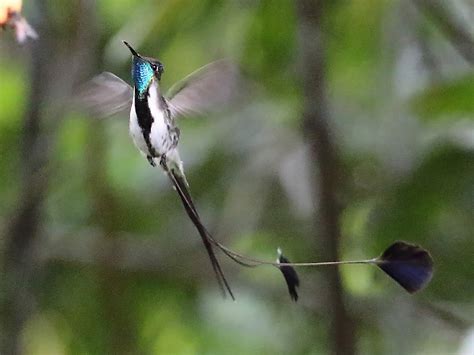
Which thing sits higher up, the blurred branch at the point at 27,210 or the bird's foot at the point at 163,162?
the bird's foot at the point at 163,162

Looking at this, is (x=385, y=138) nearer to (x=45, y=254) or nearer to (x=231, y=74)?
(x=45, y=254)

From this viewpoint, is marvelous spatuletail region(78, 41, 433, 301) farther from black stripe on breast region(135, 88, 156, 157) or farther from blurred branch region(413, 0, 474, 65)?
blurred branch region(413, 0, 474, 65)

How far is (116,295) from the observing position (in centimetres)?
113

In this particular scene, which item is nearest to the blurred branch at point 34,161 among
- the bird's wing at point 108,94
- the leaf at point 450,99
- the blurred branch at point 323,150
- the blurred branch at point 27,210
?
the blurred branch at point 27,210

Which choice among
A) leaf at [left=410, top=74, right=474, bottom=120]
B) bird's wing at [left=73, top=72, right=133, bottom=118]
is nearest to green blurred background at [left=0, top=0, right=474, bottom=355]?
leaf at [left=410, top=74, right=474, bottom=120]

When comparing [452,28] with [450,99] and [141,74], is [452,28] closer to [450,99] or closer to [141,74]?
[450,99]

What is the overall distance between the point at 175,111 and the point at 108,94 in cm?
3

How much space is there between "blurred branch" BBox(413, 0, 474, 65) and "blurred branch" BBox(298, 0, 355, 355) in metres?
0.20

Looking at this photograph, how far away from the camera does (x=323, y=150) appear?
2.56 ft

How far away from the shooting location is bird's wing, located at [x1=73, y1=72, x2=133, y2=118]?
14.6 inches

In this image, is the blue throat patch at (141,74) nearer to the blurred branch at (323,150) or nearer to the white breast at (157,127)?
the white breast at (157,127)

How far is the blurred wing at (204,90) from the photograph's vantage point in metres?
0.36

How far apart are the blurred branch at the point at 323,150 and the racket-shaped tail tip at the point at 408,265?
0.42 metres

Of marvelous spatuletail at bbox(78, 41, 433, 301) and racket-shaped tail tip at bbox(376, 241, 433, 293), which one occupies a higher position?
marvelous spatuletail at bbox(78, 41, 433, 301)
